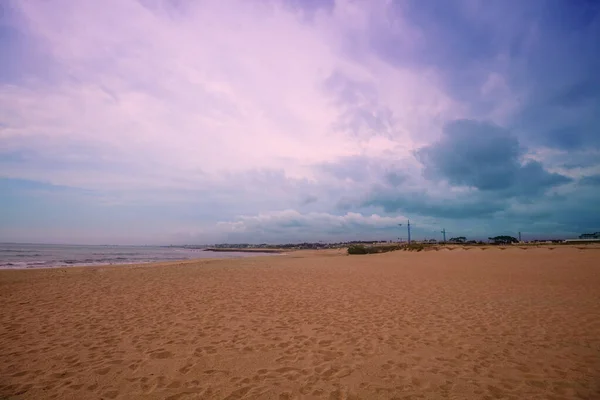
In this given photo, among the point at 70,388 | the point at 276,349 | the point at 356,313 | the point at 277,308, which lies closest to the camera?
the point at 70,388

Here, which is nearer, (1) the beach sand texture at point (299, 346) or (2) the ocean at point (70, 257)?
(1) the beach sand texture at point (299, 346)

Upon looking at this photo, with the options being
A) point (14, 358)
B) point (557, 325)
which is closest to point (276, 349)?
point (14, 358)

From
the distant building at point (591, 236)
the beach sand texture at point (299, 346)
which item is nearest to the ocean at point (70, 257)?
the beach sand texture at point (299, 346)

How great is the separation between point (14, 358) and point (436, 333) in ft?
31.7

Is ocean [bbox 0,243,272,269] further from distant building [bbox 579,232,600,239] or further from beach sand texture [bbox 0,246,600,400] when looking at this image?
distant building [bbox 579,232,600,239]

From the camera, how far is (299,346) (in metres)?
7.06

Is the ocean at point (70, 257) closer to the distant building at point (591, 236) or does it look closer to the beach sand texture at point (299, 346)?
the beach sand texture at point (299, 346)

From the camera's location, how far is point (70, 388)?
5.11m

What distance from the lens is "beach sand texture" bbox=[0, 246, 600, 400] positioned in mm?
5133

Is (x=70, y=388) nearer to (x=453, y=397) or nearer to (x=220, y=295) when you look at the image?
(x=453, y=397)

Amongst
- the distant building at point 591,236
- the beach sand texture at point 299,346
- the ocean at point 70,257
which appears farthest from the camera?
the distant building at point 591,236

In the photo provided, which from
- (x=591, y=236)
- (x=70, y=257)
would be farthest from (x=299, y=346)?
(x=591, y=236)

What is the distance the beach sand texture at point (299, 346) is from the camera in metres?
5.13

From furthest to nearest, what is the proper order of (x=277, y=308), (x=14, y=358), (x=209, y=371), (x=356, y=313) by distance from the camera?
1. (x=277, y=308)
2. (x=356, y=313)
3. (x=14, y=358)
4. (x=209, y=371)
